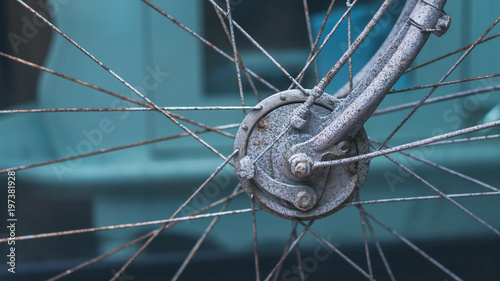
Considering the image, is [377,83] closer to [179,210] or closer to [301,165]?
[301,165]

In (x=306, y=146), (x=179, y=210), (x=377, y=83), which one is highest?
(x=377, y=83)

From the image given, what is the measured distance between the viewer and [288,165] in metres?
0.98

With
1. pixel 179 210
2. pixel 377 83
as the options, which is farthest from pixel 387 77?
pixel 179 210

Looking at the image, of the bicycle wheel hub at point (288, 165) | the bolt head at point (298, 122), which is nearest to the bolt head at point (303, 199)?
the bicycle wheel hub at point (288, 165)

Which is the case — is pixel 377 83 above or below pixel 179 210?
above

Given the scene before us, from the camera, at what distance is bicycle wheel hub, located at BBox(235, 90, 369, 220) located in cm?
98

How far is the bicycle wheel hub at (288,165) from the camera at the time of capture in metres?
0.98

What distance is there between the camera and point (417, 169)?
7.80 feet

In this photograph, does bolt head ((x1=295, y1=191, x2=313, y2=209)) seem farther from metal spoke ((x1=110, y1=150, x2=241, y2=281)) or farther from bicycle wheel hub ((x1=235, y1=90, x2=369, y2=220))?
metal spoke ((x1=110, y1=150, x2=241, y2=281))

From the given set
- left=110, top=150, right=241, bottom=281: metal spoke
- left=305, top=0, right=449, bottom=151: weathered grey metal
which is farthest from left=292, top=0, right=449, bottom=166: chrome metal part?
left=110, top=150, right=241, bottom=281: metal spoke

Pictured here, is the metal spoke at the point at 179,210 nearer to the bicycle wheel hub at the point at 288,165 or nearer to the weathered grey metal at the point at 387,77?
the bicycle wheel hub at the point at 288,165

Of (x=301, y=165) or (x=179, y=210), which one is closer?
Answer: (x=301, y=165)

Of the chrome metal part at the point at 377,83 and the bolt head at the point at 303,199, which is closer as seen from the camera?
the chrome metal part at the point at 377,83

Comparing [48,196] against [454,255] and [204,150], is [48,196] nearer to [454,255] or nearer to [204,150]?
[204,150]
